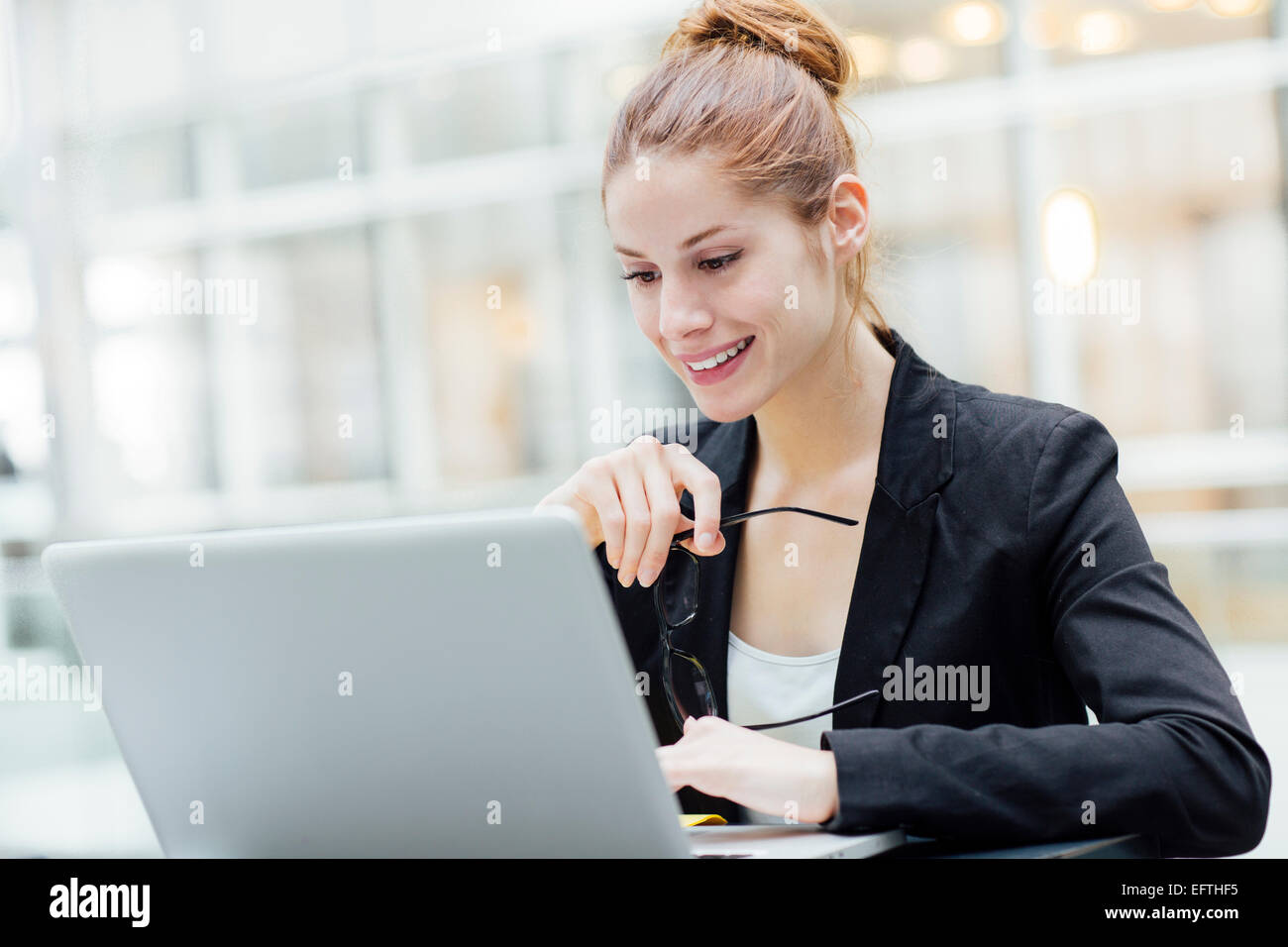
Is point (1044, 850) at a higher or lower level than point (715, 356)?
lower

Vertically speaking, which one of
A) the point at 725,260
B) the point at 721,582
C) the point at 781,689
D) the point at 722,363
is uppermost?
the point at 725,260

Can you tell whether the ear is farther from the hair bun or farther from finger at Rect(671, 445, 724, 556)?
finger at Rect(671, 445, 724, 556)

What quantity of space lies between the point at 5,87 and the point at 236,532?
4.58 meters

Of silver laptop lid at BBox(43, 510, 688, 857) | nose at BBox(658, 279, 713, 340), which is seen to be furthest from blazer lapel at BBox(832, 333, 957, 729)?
silver laptop lid at BBox(43, 510, 688, 857)

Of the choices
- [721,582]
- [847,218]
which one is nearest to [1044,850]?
[721,582]

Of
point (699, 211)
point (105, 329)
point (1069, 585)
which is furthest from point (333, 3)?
point (1069, 585)

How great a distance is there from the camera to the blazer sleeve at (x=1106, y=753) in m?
0.77

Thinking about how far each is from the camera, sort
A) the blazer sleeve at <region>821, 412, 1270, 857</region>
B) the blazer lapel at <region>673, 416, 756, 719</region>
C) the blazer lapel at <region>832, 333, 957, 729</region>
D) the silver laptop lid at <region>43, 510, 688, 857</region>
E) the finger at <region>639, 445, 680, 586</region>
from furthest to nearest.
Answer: the blazer lapel at <region>673, 416, 756, 719</region> → the blazer lapel at <region>832, 333, 957, 729</region> → the finger at <region>639, 445, 680, 586</region> → the blazer sleeve at <region>821, 412, 1270, 857</region> → the silver laptop lid at <region>43, 510, 688, 857</region>

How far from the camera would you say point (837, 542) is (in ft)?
4.53

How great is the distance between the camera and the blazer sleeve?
30.2 inches

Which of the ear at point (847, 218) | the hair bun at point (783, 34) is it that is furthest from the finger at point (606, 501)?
the hair bun at point (783, 34)

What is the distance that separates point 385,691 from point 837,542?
775 millimetres

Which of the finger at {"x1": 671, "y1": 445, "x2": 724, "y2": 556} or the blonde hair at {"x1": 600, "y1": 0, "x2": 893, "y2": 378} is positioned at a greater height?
the blonde hair at {"x1": 600, "y1": 0, "x2": 893, "y2": 378}

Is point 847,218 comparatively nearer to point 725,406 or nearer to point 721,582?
point 725,406
